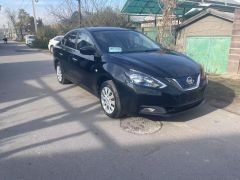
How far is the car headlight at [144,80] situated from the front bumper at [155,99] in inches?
2.6

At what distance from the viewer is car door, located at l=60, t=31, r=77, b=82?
6.47 m

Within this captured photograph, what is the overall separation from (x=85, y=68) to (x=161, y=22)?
850 cm

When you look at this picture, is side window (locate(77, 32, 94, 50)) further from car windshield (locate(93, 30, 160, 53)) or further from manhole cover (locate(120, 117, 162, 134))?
manhole cover (locate(120, 117, 162, 134))

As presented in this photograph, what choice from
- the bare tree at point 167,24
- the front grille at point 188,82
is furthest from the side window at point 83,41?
the bare tree at point 167,24

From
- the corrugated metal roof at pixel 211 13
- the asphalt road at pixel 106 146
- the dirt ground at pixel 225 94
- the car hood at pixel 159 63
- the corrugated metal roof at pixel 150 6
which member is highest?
the corrugated metal roof at pixel 150 6

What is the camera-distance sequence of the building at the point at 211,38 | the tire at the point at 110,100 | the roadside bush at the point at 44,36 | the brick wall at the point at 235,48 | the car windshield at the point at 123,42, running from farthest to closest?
the roadside bush at the point at 44,36, the building at the point at 211,38, the brick wall at the point at 235,48, the car windshield at the point at 123,42, the tire at the point at 110,100

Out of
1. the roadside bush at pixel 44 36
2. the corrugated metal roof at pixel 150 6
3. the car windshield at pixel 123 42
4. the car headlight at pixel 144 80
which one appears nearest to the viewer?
the car headlight at pixel 144 80

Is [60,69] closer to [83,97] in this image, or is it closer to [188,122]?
[83,97]

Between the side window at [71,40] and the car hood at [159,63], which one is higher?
the side window at [71,40]

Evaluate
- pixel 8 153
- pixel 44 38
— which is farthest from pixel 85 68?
pixel 44 38

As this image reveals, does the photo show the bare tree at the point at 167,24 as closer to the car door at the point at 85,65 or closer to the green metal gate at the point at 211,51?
the green metal gate at the point at 211,51

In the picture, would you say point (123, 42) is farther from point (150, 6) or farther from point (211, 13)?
point (150, 6)

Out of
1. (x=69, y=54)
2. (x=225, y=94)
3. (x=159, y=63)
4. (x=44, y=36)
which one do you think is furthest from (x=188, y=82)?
(x=44, y=36)

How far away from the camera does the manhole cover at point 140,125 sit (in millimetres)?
4395
